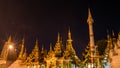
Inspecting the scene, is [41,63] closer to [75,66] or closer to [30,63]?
[30,63]

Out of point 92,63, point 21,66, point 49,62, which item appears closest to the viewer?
point 92,63

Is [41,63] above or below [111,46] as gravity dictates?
below

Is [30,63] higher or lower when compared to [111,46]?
lower

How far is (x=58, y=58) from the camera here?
23281 millimetres

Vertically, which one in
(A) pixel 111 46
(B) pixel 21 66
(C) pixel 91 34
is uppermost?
(C) pixel 91 34

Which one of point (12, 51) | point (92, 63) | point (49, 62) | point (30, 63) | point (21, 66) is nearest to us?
point (92, 63)

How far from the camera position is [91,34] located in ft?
83.1

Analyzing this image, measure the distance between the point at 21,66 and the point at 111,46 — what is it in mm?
13412

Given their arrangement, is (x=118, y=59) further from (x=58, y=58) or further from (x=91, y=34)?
(x=58, y=58)

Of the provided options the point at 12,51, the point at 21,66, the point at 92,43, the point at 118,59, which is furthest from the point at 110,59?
the point at 12,51

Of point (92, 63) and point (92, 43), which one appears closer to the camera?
point (92, 63)

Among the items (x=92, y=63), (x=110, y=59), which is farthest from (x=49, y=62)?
(x=110, y=59)

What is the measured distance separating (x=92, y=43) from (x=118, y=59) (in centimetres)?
373

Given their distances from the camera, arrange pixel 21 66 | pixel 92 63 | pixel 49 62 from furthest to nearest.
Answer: pixel 21 66 → pixel 49 62 → pixel 92 63
